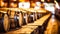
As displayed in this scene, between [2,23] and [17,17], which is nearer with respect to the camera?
[2,23]

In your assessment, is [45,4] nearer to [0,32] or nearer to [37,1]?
[37,1]

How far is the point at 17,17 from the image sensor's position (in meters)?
3.12

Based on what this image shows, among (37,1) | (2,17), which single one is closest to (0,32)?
(2,17)

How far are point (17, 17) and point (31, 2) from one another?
6.79 m

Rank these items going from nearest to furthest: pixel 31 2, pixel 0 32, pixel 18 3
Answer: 1. pixel 0 32
2. pixel 18 3
3. pixel 31 2

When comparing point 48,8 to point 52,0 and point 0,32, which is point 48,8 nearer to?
point 52,0

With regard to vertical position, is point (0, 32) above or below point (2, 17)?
below

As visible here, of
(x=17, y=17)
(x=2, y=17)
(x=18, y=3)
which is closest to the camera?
(x=2, y=17)

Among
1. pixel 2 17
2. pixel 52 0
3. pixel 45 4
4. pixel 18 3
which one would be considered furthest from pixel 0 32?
pixel 52 0

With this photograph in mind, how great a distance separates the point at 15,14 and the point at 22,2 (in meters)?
5.73

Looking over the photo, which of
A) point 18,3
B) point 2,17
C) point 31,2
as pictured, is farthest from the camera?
point 31,2

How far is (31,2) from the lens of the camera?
9.82 m

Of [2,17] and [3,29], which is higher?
[2,17]

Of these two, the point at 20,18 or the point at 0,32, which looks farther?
the point at 20,18
